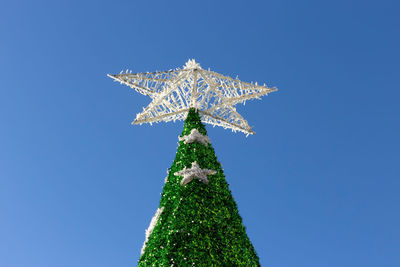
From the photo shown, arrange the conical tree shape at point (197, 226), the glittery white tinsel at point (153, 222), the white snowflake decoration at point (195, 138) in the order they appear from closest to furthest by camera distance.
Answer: the conical tree shape at point (197, 226) → the glittery white tinsel at point (153, 222) → the white snowflake decoration at point (195, 138)

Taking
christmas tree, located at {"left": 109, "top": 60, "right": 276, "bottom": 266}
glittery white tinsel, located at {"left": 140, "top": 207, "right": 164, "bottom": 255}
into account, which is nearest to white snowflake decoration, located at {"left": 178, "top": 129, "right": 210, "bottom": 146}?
christmas tree, located at {"left": 109, "top": 60, "right": 276, "bottom": 266}

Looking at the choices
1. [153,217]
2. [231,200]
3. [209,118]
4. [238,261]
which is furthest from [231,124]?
[238,261]

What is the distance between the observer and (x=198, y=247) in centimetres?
757

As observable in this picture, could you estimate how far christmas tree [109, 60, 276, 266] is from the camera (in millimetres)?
7691

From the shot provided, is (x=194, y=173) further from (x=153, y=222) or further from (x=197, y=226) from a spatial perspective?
(x=153, y=222)

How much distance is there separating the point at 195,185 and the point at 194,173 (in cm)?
37

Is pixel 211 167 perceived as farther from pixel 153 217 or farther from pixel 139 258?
pixel 139 258

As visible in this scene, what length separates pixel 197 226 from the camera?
7.92 metres

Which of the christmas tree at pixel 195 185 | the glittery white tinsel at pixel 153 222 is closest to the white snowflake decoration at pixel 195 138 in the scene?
the christmas tree at pixel 195 185

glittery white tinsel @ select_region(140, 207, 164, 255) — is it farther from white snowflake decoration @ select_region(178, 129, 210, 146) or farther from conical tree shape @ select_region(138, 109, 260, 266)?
white snowflake decoration @ select_region(178, 129, 210, 146)

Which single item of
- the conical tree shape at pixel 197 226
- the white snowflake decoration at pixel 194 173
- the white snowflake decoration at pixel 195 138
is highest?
the white snowflake decoration at pixel 195 138

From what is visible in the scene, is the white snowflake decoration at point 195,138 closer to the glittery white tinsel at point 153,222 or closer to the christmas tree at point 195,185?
the christmas tree at point 195,185

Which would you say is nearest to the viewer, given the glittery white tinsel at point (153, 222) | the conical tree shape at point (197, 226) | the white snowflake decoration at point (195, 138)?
the conical tree shape at point (197, 226)

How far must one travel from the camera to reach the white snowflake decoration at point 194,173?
9023mm
